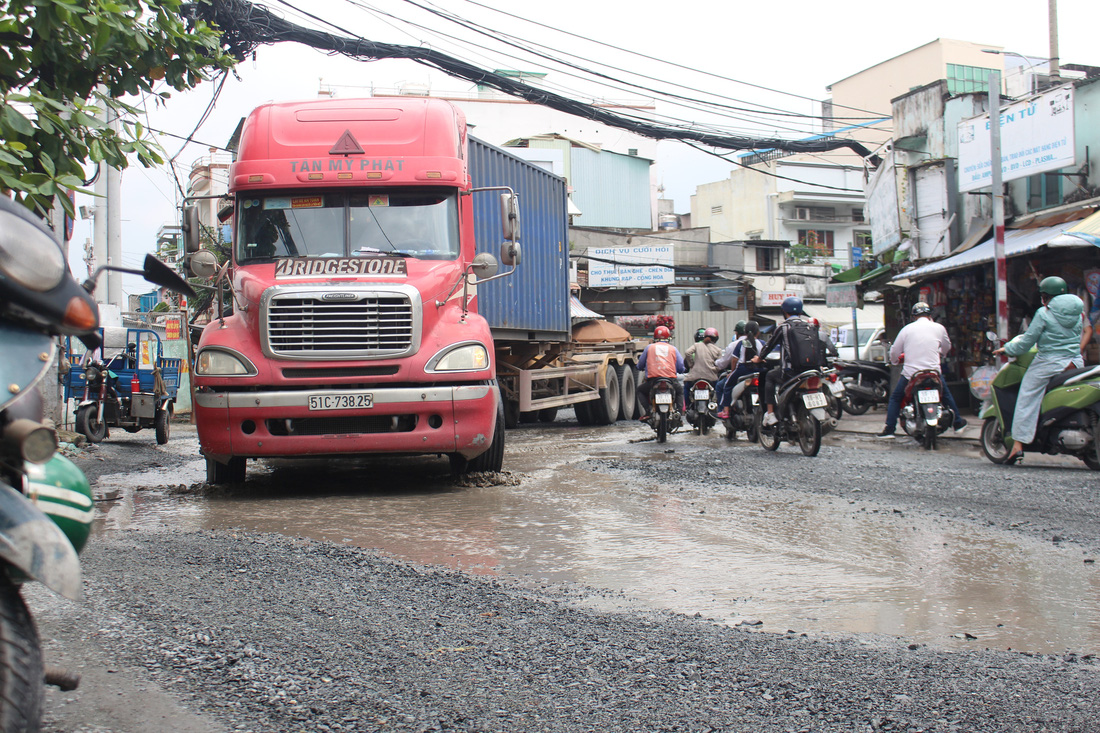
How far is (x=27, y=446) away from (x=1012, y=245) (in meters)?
14.9

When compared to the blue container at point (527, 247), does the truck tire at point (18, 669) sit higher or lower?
lower

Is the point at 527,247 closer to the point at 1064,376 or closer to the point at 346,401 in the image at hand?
the point at 346,401

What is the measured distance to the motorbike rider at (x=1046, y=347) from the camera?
9016 millimetres

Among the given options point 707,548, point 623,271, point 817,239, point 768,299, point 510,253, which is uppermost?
point 817,239

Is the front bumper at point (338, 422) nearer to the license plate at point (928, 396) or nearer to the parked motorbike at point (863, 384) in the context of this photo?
the license plate at point (928, 396)

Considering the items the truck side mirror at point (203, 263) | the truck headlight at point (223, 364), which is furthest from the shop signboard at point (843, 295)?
the truck headlight at point (223, 364)

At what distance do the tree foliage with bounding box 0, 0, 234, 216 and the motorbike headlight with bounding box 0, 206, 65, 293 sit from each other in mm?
2916

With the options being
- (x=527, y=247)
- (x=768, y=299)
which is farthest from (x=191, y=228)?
(x=768, y=299)

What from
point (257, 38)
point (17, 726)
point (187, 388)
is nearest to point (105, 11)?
point (17, 726)

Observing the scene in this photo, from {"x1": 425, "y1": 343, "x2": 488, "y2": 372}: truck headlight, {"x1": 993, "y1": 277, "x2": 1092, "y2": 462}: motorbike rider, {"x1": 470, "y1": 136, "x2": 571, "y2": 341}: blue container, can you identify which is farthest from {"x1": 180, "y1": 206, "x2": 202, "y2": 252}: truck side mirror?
{"x1": 993, "y1": 277, "x2": 1092, "y2": 462}: motorbike rider

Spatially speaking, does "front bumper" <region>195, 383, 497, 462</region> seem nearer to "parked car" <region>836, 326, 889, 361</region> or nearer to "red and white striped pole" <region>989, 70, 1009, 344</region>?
"red and white striped pole" <region>989, 70, 1009, 344</region>

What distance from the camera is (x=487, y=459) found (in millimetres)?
8703

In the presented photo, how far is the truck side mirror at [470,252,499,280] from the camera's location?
27.9ft

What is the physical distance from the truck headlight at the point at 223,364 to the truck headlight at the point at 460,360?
4.67 ft
